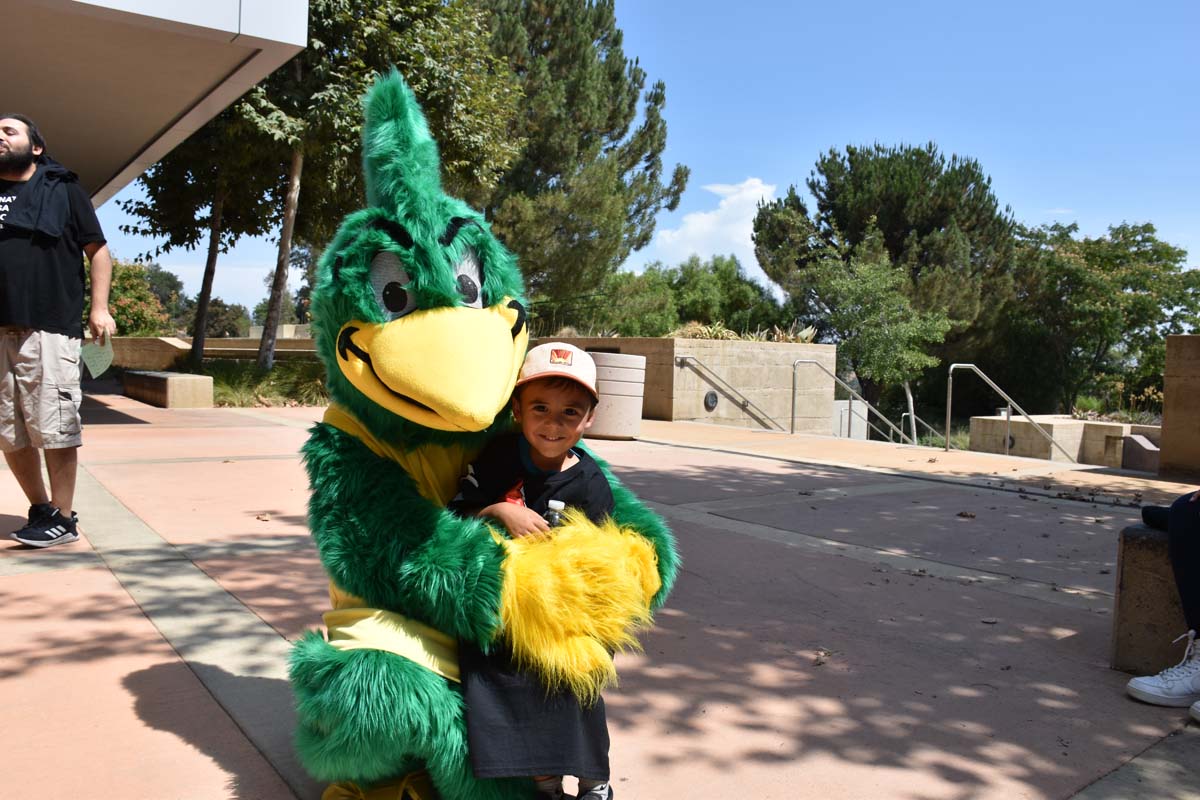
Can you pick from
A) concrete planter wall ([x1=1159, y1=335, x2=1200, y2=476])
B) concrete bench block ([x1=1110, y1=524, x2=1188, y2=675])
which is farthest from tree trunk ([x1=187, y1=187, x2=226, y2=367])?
concrete bench block ([x1=1110, y1=524, x2=1188, y2=675])

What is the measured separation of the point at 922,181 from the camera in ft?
117

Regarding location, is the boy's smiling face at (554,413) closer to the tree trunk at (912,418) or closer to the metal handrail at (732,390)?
the metal handrail at (732,390)

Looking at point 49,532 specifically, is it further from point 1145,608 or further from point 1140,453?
point 1140,453

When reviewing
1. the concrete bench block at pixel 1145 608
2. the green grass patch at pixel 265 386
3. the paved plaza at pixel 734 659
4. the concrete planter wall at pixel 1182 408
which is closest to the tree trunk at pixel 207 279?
the green grass patch at pixel 265 386

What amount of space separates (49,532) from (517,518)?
3257 millimetres

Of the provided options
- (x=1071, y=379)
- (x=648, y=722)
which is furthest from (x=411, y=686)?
(x=1071, y=379)

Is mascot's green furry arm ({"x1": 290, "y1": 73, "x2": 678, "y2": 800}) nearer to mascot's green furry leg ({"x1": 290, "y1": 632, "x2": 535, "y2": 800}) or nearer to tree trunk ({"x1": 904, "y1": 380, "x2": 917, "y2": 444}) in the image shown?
mascot's green furry leg ({"x1": 290, "y1": 632, "x2": 535, "y2": 800})

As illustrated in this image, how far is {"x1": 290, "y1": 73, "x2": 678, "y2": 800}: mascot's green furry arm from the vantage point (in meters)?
1.87

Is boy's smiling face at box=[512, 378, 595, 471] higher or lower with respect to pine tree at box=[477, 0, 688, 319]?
lower

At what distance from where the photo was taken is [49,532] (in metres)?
4.19

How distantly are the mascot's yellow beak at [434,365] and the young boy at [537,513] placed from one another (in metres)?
0.15

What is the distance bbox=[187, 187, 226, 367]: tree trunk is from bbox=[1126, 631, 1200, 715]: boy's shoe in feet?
54.2

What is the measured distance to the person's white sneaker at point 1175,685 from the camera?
112 inches

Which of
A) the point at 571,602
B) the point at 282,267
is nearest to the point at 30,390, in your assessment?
the point at 571,602
